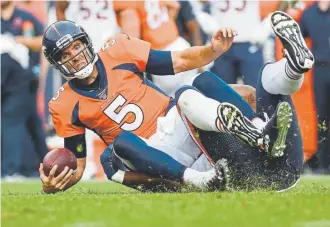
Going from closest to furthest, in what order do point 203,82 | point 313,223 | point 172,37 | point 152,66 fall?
point 313,223, point 203,82, point 152,66, point 172,37

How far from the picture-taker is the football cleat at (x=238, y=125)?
18.9 feet

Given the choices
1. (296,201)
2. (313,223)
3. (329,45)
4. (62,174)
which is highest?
(313,223)

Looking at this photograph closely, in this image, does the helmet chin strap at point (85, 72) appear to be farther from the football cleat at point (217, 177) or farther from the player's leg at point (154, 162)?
the football cleat at point (217, 177)

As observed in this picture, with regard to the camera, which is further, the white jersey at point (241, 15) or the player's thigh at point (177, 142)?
the white jersey at point (241, 15)

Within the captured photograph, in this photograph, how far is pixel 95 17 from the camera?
36.8 ft

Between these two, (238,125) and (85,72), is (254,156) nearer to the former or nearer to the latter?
(238,125)

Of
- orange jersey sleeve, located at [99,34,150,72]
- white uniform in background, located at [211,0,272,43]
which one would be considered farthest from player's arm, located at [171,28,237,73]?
white uniform in background, located at [211,0,272,43]

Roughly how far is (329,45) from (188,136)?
4964 millimetres

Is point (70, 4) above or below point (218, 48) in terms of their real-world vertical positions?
below

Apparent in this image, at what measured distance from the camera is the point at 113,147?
20.5 feet

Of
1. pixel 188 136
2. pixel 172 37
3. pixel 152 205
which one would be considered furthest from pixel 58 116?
pixel 172 37

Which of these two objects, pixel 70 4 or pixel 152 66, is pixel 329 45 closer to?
pixel 70 4

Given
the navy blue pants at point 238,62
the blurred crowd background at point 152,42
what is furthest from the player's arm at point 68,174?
the navy blue pants at point 238,62

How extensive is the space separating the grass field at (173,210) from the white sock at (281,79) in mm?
572
